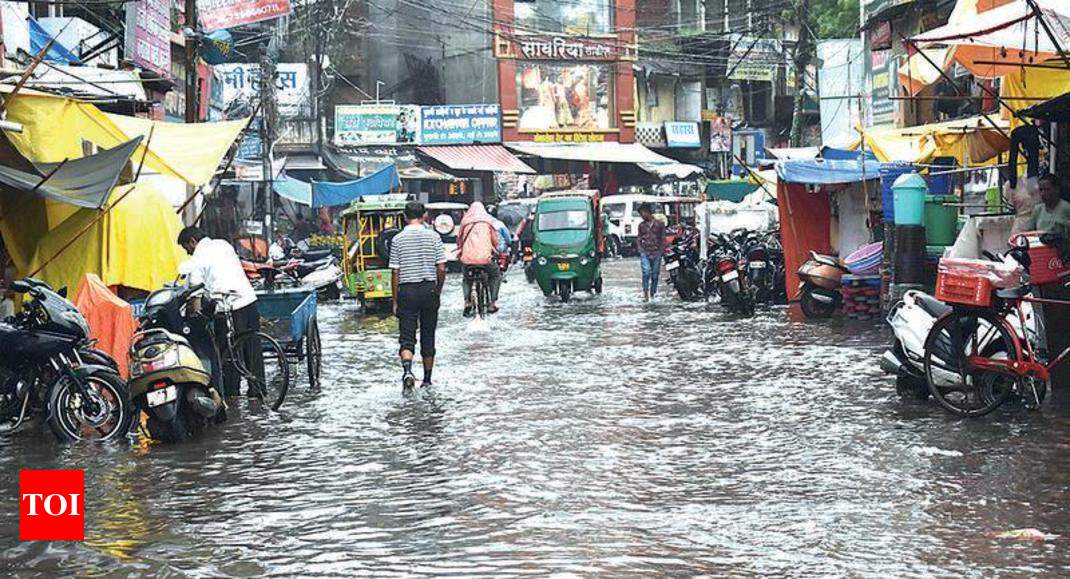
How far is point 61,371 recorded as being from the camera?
991 centimetres

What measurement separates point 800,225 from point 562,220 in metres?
6.27

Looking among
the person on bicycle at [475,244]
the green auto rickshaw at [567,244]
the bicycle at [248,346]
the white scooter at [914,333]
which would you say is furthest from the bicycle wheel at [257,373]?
the green auto rickshaw at [567,244]

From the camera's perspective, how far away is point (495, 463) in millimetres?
8750

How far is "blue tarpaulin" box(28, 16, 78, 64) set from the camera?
18.9 meters

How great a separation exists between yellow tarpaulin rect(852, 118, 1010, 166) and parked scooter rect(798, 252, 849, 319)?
1772 mm

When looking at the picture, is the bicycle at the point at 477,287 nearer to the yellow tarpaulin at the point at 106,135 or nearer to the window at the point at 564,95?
the yellow tarpaulin at the point at 106,135

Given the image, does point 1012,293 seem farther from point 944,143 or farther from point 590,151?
point 590,151

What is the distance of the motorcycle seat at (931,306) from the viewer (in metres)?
10.5

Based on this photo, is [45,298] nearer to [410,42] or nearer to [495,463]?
[495,463]

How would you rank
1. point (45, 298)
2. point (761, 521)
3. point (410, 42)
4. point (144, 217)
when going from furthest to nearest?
point (410, 42), point (144, 217), point (45, 298), point (761, 521)

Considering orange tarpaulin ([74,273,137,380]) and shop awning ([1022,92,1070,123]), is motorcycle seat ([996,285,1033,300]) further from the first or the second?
orange tarpaulin ([74,273,137,380])

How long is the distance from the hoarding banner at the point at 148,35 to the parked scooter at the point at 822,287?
959 centimetres

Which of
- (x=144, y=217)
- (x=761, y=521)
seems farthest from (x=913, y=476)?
(x=144, y=217)

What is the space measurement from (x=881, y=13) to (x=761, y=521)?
2355 cm
